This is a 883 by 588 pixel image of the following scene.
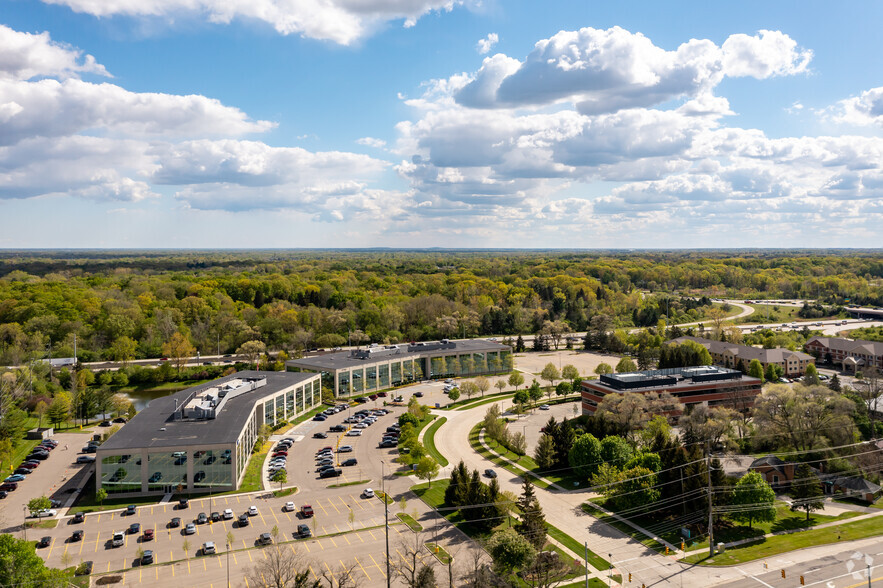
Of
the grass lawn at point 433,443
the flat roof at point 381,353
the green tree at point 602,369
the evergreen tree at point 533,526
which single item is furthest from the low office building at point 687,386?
the flat roof at point 381,353

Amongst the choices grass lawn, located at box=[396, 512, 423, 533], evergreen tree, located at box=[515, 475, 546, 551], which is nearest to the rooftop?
evergreen tree, located at box=[515, 475, 546, 551]

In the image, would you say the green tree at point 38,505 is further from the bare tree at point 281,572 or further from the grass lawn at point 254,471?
the bare tree at point 281,572

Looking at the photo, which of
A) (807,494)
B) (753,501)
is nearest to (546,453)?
(753,501)

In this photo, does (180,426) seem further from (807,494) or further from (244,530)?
(807,494)

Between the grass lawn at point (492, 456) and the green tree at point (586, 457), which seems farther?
the grass lawn at point (492, 456)

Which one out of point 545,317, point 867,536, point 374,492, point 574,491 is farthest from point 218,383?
point 545,317

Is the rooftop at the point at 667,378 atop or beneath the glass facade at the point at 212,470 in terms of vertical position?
atop

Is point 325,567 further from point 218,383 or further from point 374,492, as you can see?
point 218,383
